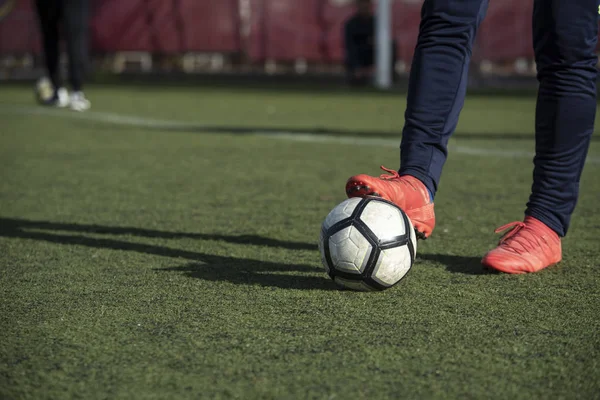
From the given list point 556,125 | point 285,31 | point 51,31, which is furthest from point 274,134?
point 285,31

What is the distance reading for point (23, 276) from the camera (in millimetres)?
2615

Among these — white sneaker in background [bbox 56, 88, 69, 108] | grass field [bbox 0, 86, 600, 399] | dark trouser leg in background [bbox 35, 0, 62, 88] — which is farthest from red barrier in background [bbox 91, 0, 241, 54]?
grass field [bbox 0, 86, 600, 399]

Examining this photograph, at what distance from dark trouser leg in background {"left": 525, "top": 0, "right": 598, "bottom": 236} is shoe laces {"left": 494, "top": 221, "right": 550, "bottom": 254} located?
0.26ft

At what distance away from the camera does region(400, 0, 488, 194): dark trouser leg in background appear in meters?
2.75

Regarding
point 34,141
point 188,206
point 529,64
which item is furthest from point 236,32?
point 188,206

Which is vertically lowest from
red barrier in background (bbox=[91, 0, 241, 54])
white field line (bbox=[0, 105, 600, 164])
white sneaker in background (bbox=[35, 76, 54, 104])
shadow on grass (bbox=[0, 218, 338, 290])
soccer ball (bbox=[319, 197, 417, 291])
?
red barrier in background (bbox=[91, 0, 241, 54])

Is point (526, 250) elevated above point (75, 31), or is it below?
above

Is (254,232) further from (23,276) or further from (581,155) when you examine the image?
(581,155)

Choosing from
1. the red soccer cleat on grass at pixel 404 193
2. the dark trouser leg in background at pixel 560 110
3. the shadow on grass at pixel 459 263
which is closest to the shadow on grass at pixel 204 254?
the red soccer cleat on grass at pixel 404 193

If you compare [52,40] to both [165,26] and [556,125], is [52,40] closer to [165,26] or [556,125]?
[556,125]

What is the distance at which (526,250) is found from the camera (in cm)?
266

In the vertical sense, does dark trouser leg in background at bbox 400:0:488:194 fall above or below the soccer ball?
above

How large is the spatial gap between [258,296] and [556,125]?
3.64 feet

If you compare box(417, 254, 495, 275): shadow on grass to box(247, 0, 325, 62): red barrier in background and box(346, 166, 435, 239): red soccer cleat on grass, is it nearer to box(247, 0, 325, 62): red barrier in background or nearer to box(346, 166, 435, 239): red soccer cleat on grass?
box(346, 166, 435, 239): red soccer cleat on grass
